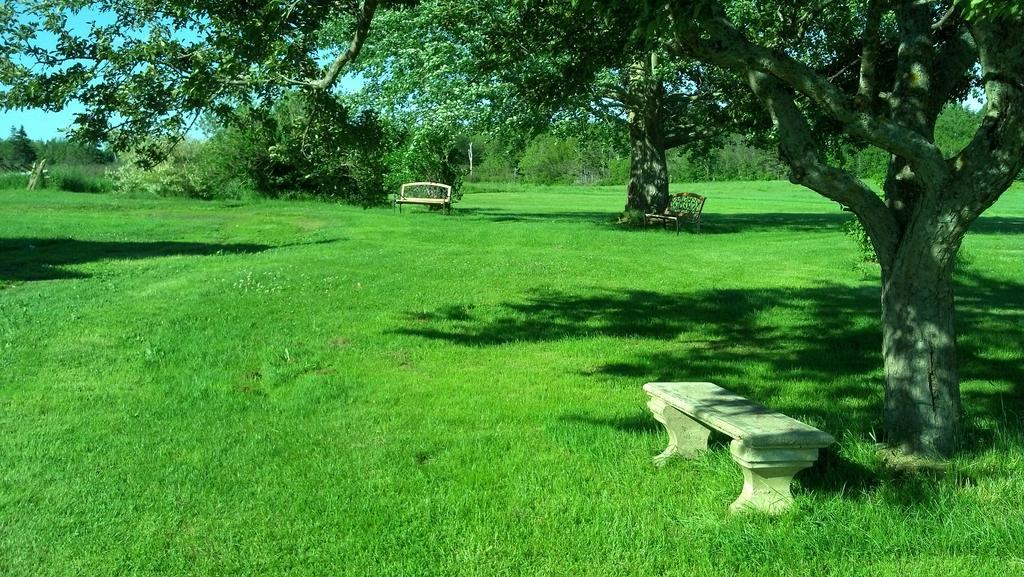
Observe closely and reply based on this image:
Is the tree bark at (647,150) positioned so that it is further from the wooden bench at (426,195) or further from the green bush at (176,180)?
the green bush at (176,180)

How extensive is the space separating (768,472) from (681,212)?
23.5m

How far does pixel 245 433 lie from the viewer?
20.8 feet

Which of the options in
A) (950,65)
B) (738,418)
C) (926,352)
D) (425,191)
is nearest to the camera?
(738,418)

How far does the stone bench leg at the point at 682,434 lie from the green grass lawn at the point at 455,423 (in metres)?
0.11

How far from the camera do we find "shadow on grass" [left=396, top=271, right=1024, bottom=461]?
7.23 metres

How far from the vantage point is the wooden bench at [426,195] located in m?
32.5

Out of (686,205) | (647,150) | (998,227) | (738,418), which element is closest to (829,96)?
(738,418)

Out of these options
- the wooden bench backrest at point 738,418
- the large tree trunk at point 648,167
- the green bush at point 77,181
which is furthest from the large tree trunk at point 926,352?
the green bush at point 77,181

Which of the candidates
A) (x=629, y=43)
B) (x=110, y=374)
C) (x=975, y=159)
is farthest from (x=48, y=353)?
(x=975, y=159)

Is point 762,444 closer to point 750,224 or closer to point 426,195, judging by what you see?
point 750,224

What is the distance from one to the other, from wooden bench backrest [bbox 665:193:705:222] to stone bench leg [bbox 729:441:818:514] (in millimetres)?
22949

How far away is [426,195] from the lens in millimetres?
34250

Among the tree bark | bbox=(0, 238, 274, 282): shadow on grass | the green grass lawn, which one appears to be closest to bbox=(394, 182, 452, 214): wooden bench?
the tree bark

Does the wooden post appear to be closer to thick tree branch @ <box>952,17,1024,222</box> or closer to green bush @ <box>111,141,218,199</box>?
green bush @ <box>111,141,218,199</box>
